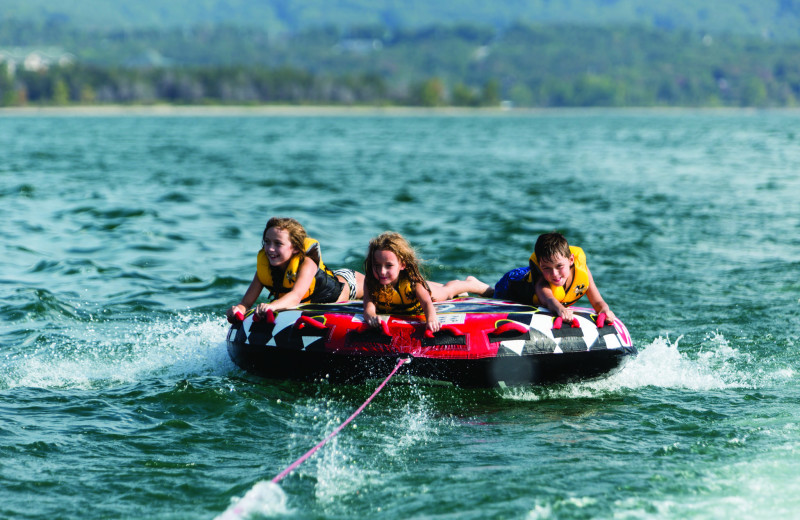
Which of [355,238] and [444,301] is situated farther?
[355,238]

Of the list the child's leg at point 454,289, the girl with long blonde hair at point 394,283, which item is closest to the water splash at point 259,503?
the girl with long blonde hair at point 394,283

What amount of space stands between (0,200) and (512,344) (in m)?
15.5

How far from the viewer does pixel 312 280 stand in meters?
7.61

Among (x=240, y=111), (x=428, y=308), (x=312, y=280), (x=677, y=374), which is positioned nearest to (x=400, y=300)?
(x=428, y=308)

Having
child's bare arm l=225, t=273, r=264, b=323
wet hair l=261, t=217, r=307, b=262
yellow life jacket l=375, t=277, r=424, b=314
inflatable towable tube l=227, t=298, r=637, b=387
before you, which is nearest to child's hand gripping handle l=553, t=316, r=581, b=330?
inflatable towable tube l=227, t=298, r=637, b=387

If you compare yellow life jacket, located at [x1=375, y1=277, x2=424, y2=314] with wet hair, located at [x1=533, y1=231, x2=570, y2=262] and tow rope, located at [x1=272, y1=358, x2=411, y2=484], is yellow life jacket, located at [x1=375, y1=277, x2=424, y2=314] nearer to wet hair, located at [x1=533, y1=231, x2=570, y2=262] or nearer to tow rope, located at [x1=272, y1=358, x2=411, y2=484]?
tow rope, located at [x1=272, y1=358, x2=411, y2=484]

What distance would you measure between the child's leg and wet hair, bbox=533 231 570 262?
1.13 meters

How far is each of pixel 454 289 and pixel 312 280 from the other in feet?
4.06

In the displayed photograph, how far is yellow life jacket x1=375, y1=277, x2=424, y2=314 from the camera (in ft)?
23.0

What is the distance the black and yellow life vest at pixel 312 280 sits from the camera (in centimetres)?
761

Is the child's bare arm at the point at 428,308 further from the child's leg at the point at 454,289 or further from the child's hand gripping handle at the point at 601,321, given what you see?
the child's hand gripping handle at the point at 601,321

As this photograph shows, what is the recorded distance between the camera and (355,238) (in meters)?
15.2

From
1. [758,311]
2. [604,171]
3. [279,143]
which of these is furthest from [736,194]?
[279,143]

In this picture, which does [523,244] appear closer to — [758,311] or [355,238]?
[355,238]
